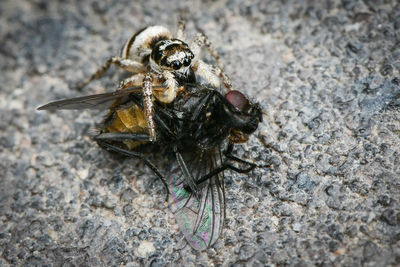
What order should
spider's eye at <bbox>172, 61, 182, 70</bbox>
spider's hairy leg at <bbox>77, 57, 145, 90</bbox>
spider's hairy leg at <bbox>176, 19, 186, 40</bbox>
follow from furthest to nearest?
spider's hairy leg at <bbox>176, 19, 186, 40</bbox> → spider's hairy leg at <bbox>77, 57, 145, 90</bbox> → spider's eye at <bbox>172, 61, 182, 70</bbox>

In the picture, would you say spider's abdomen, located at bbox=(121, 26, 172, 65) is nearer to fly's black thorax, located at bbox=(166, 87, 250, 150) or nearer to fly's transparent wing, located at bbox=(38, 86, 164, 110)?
fly's transparent wing, located at bbox=(38, 86, 164, 110)

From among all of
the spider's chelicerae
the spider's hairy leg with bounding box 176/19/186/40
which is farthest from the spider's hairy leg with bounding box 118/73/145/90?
the spider's hairy leg with bounding box 176/19/186/40

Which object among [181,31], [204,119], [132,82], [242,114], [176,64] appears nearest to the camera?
[242,114]

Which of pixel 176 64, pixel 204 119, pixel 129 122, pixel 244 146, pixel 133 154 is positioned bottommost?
pixel 133 154

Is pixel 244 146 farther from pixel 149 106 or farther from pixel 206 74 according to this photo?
pixel 149 106

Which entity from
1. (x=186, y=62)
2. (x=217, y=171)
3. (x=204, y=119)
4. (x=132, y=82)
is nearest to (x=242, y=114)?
(x=204, y=119)

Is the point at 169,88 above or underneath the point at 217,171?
above
